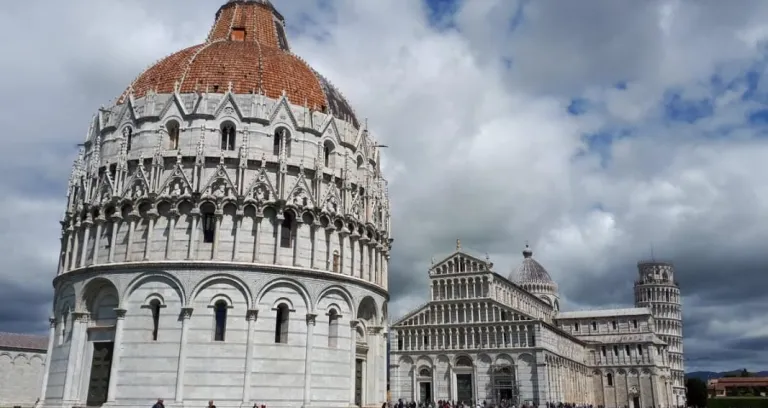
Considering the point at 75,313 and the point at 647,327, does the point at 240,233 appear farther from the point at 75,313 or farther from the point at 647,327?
the point at 647,327

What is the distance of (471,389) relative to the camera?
261ft

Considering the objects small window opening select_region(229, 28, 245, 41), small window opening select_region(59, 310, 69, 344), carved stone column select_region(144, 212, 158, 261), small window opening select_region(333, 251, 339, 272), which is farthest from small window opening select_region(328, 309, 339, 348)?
small window opening select_region(229, 28, 245, 41)

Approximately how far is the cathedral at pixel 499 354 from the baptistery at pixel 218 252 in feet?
131

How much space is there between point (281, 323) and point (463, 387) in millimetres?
50259

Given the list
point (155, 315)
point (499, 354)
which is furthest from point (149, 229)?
point (499, 354)

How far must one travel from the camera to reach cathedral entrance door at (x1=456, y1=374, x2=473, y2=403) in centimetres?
7969

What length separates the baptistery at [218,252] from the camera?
110ft

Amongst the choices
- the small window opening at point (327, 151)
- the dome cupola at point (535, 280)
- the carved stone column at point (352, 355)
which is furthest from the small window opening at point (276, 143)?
the dome cupola at point (535, 280)

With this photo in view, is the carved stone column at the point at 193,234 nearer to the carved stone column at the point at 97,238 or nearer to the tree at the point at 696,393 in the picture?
the carved stone column at the point at 97,238

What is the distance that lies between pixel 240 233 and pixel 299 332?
19.9 feet

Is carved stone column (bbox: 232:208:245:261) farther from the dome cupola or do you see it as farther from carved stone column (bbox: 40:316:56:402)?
the dome cupola

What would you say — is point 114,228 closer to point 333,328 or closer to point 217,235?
point 217,235

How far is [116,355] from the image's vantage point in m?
33.4

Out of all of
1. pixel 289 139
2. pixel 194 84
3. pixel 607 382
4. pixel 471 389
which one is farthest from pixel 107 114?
pixel 607 382
